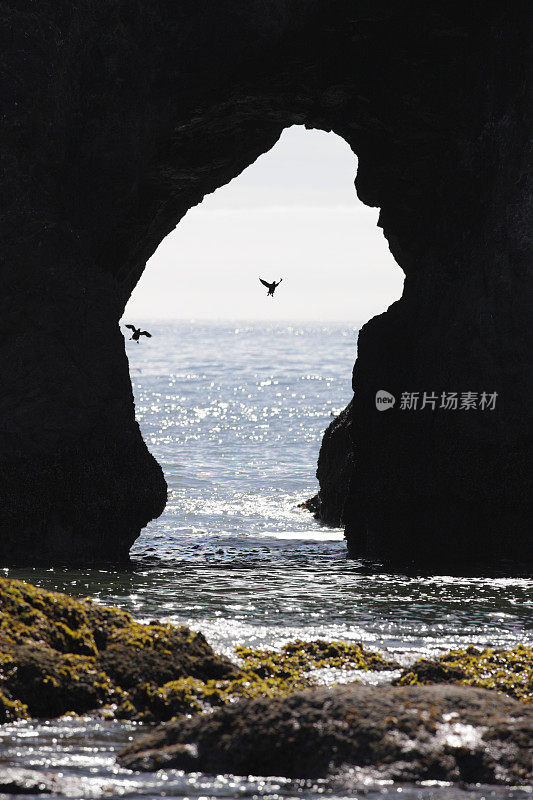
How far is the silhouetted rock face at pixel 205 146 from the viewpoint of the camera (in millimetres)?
15789

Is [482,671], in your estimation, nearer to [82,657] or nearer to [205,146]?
[82,657]

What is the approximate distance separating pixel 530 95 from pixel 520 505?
715 centimetres

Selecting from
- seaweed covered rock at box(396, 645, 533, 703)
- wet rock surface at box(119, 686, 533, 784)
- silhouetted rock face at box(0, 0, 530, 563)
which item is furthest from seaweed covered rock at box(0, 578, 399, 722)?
silhouetted rock face at box(0, 0, 530, 563)

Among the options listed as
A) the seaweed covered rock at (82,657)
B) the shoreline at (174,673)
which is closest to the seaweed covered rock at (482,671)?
the shoreline at (174,673)

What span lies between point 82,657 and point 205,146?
14119 mm

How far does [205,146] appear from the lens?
66.7 feet

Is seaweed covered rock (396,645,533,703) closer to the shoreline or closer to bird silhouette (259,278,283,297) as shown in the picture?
the shoreline

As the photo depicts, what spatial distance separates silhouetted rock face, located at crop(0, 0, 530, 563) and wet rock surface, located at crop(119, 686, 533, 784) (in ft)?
32.4

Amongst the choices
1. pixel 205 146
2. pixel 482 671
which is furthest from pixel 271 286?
pixel 482 671

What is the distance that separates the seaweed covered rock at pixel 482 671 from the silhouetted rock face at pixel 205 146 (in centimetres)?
836

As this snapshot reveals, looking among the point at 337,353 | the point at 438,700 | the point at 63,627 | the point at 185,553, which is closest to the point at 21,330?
the point at 185,553

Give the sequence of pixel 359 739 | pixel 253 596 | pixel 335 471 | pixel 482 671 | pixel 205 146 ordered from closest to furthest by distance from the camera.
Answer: pixel 359 739
pixel 482 671
pixel 253 596
pixel 205 146
pixel 335 471

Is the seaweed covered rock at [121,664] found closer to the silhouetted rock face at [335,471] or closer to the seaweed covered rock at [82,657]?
the seaweed covered rock at [82,657]

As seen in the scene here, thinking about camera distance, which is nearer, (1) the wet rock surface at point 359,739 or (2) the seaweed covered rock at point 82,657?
(1) the wet rock surface at point 359,739
